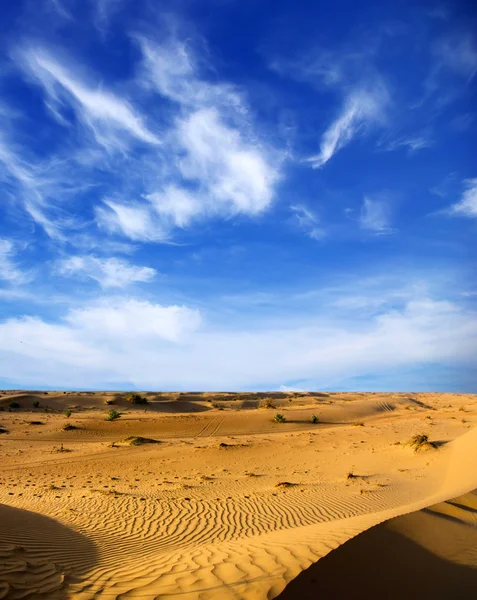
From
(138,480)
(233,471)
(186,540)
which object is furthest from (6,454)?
(186,540)

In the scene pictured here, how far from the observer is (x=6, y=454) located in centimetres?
2159

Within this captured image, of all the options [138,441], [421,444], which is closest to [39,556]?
[421,444]

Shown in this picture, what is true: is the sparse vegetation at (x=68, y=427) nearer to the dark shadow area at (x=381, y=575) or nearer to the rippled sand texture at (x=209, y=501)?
the rippled sand texture at (x=209, y=501)

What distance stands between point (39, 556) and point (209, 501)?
650 centimetres

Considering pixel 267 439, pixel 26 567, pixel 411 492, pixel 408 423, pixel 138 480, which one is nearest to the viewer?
pixel 26 567

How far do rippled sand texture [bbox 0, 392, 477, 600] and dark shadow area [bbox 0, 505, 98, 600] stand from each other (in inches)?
1.3

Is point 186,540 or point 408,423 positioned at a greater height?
point 408,423

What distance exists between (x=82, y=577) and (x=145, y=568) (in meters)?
0.87

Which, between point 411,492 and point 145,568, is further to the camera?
point 411,492

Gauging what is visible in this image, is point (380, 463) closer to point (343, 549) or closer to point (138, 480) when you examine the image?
point (138, 480)

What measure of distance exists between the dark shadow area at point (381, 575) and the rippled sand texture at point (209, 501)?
0.18ft

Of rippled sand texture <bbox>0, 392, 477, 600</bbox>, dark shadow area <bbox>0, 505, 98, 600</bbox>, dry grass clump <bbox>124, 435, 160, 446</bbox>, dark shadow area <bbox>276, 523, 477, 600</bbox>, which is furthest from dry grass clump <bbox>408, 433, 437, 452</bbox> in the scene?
dark shadow area <bbox>0, 505, 98, 600</bbox>

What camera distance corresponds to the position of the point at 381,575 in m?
5.58

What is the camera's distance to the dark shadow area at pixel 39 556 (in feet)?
16.7
